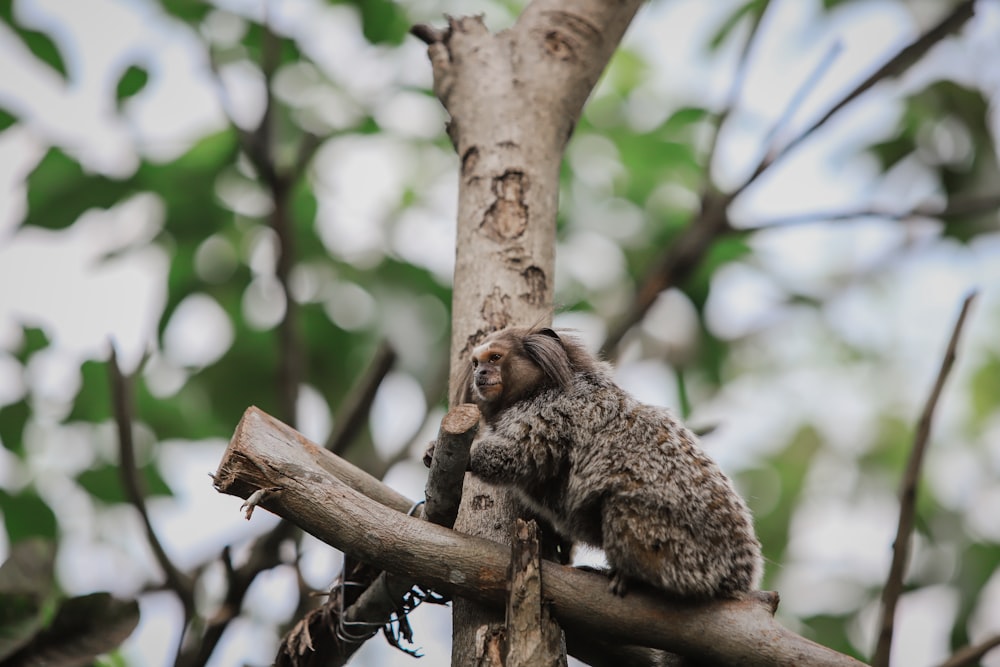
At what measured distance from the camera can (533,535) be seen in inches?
86.9

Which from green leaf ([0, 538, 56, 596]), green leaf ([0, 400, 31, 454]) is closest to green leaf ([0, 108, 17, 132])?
green leaf ([0, 400, 31, 454])

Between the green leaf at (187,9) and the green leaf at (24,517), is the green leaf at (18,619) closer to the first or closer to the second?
the green leaf at (24,517)

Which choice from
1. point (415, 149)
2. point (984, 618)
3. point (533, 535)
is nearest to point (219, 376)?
point (415, 149)

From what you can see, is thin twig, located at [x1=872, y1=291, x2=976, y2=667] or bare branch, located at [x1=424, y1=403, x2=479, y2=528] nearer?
bare branch, located at [x1=424, y1=403, x2=479, y2=528]

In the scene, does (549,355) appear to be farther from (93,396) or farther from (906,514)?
(93,396)

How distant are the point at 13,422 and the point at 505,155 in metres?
2.52

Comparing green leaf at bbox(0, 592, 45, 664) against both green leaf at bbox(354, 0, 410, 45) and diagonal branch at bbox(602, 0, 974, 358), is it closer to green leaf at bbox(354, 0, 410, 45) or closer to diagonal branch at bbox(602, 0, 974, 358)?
diagonal branch at bbox(602, 0, 974, 358)

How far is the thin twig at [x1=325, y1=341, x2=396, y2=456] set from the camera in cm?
349

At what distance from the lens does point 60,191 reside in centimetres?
405

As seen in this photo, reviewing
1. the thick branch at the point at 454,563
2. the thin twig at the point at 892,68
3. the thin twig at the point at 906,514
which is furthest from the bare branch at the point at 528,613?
the thin twig at the point at 892,68

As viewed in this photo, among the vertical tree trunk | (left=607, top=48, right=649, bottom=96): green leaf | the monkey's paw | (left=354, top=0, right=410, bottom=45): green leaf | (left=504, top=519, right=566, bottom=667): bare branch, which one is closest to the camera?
(left=504, top=519, right=566, bottom=667): bare branch

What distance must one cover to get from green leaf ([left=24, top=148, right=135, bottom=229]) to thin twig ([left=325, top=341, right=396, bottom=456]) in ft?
4.98

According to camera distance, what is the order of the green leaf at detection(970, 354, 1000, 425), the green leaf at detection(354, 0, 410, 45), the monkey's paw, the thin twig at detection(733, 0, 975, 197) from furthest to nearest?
the green leaf at detection(970, 354, 1000, 425) < the green leaf at detection(354, 0, 410, 45) < the thin twig at detection(733, 0, 975, 197) < the monkey's paw

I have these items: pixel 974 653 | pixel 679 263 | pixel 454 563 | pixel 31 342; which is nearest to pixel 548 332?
pixel 454 563
